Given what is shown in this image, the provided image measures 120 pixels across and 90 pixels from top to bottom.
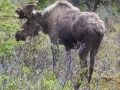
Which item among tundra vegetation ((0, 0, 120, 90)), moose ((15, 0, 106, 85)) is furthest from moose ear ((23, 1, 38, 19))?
tundra vegetation ((0, 0, 120, 90))

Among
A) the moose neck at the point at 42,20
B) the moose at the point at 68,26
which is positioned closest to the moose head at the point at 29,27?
the moose at the point at 68,26

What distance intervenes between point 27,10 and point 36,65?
7.10ft

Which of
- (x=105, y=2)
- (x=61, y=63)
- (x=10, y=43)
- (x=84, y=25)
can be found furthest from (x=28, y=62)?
(x=105, y=2)

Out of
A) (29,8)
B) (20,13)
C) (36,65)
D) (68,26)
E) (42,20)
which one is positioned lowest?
(36,65)

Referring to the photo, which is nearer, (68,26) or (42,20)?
(68,26)

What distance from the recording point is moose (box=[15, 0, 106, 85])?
291 inches

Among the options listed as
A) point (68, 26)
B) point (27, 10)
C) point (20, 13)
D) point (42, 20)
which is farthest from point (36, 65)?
point (42, 20)

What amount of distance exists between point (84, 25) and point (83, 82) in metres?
1.30

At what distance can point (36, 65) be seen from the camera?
716 centimetres

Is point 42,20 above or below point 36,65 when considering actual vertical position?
above

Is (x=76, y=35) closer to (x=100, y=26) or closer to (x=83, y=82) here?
(x=100, y=26)

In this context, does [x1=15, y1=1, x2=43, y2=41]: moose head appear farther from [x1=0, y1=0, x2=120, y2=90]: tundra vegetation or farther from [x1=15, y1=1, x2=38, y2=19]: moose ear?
[x1=0, y1=0, x2=120, y2=90]: tundra vegetation

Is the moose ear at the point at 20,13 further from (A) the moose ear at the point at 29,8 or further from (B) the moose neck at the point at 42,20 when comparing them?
(B) the moose neck at the point at 42,20

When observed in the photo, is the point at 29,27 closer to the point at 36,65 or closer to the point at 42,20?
the point at 42,20
